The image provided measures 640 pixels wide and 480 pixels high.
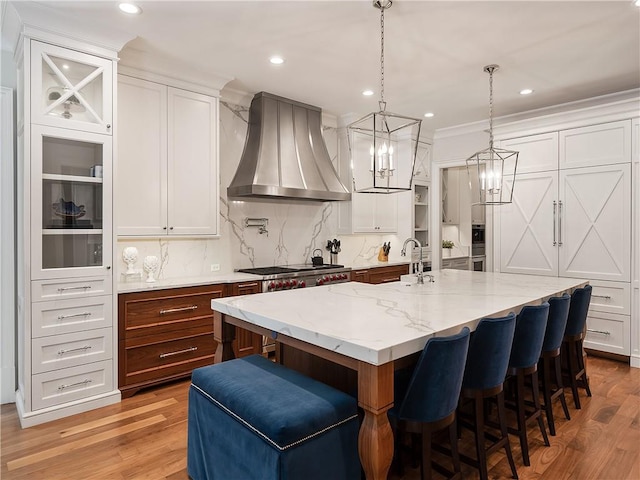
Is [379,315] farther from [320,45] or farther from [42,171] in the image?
[42,171]

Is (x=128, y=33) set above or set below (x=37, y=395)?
above

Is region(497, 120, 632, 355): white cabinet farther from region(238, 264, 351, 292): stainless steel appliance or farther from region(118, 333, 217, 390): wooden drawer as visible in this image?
region(118, 333, 217, 390): wooden drawer

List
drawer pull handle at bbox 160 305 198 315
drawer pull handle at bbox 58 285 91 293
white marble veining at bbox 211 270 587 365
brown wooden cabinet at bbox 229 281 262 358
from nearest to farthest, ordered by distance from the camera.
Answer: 1. white marble veining at bbox 211 270 587 365
2. drawer pull handle at bbox 58 285 91 293
3. drawer pull handle at bbox 160 305 198 315
4. brown wooden cabinet at bbox 229 281 262 358

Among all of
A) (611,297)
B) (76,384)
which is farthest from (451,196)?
(76,384)

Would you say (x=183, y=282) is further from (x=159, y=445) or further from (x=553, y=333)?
(x=553, y=333)

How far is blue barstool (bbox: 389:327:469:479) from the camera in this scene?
1600mm

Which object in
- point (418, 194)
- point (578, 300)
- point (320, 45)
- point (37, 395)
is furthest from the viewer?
point (418, 194)

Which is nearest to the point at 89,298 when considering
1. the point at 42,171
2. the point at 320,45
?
the point at 42,171

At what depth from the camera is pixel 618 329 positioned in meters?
4.05

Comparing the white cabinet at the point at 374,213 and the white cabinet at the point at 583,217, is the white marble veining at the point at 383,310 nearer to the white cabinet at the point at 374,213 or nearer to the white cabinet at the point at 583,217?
the white cabinet at the point at 583,217

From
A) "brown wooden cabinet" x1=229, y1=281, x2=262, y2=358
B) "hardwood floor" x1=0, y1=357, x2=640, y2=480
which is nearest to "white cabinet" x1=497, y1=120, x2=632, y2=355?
"hardwood floor" x1=0, y1=357, x2=640, y2=480

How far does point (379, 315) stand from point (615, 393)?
2613 millimetres

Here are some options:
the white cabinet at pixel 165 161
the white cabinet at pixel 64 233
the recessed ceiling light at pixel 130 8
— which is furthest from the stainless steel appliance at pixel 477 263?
the recessed ceiling light at pixel 130 8

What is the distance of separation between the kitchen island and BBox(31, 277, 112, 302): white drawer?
1.16m
